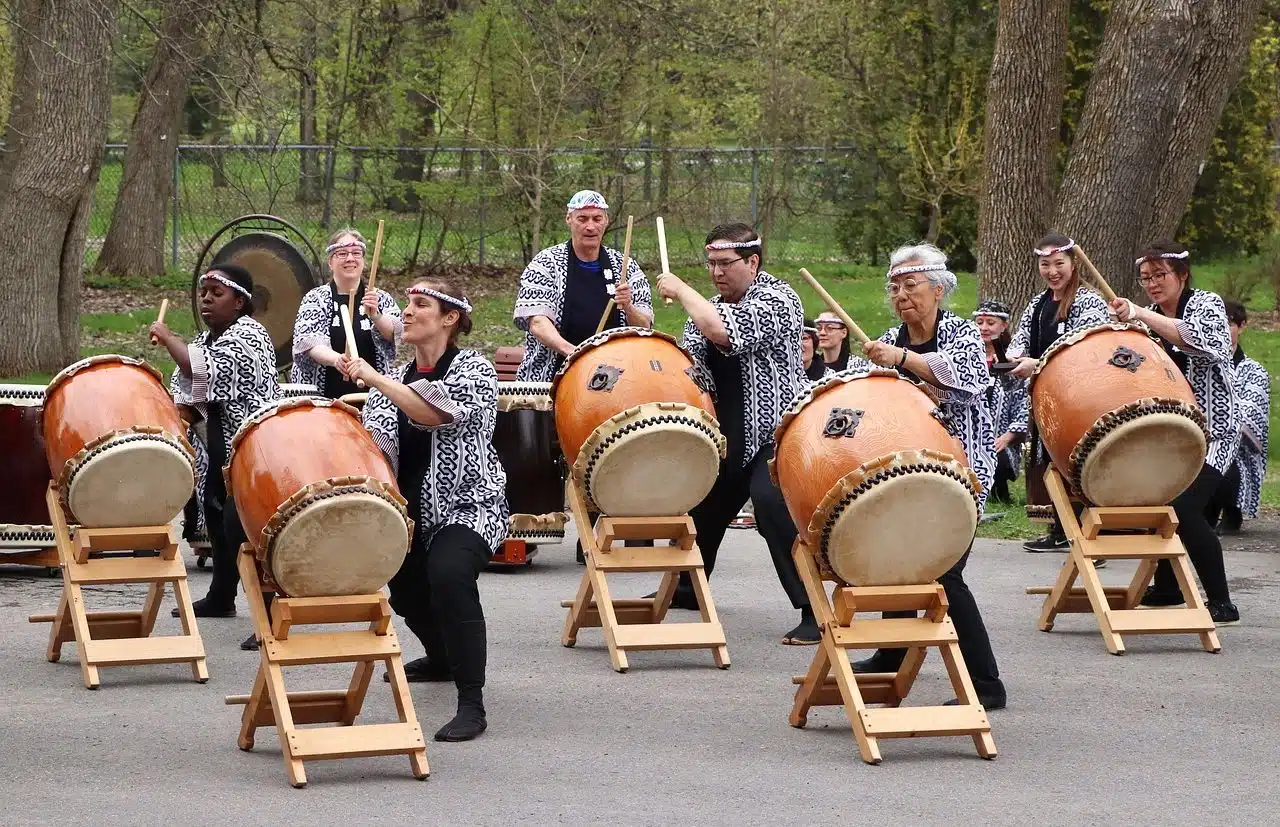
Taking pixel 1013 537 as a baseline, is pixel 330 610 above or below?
above

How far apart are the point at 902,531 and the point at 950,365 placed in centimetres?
80

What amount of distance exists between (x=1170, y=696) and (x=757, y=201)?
1454 cm

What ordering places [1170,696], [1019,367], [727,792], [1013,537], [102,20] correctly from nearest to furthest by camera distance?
[727,792] < [1170,696] < [1019,367] < [1013,537] < [102,20]

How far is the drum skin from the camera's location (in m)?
7.90

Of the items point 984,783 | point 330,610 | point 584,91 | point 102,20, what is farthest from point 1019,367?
point 584,91

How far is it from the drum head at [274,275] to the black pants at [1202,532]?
6.17m

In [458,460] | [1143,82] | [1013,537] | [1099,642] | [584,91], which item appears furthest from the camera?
[584,91]

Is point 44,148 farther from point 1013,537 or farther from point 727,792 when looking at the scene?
point 727,792

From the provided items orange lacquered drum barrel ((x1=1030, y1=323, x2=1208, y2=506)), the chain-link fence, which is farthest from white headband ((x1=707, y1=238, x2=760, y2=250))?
the chain-link fence

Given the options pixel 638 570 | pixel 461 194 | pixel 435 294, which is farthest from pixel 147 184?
pixel 435 294

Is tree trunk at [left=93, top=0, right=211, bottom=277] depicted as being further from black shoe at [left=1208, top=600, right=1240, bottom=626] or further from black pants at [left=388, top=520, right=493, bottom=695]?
black pants at [left=388, top=520, right=493, bottom=695]

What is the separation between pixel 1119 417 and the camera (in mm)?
6574

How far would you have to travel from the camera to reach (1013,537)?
9875mm

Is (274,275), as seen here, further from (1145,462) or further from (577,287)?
(1145,462)
